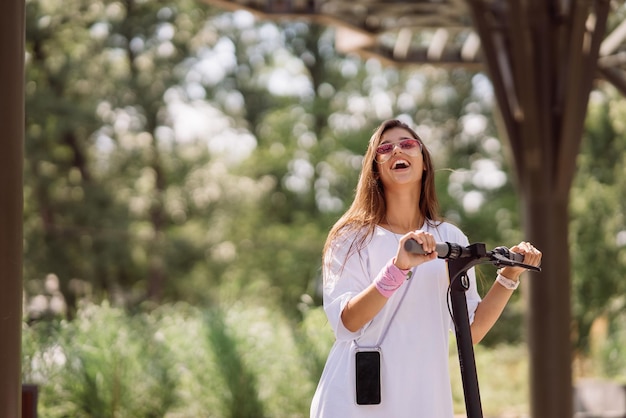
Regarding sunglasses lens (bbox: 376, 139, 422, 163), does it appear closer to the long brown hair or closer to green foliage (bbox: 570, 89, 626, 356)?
the long brown hair

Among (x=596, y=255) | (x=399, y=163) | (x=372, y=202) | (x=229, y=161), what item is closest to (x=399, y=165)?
(x=399, y=163)

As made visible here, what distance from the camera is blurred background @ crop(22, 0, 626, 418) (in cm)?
1842

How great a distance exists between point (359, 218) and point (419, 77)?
21.4 m

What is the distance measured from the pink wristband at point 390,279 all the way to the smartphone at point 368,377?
7.5 inches

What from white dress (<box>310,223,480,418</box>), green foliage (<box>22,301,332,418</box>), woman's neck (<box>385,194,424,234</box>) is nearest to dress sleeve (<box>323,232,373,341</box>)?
white dress (<box>310,223,480,418</box>)

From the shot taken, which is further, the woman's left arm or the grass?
the grass

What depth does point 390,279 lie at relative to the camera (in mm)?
2332

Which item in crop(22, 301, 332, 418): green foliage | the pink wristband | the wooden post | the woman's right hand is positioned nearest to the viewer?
the woman's right hand

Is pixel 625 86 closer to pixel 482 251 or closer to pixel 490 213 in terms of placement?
pixel 482 251

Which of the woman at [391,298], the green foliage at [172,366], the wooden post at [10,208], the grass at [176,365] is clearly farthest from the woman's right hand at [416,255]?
the green foliage at [172,366]

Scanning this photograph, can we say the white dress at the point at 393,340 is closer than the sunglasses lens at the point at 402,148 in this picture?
Yes

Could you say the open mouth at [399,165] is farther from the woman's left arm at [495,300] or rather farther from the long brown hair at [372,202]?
the woman's left arm at [495,300]

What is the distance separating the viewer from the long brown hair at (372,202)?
2.62m

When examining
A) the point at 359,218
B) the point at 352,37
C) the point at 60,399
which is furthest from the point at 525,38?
the point at 359,218
